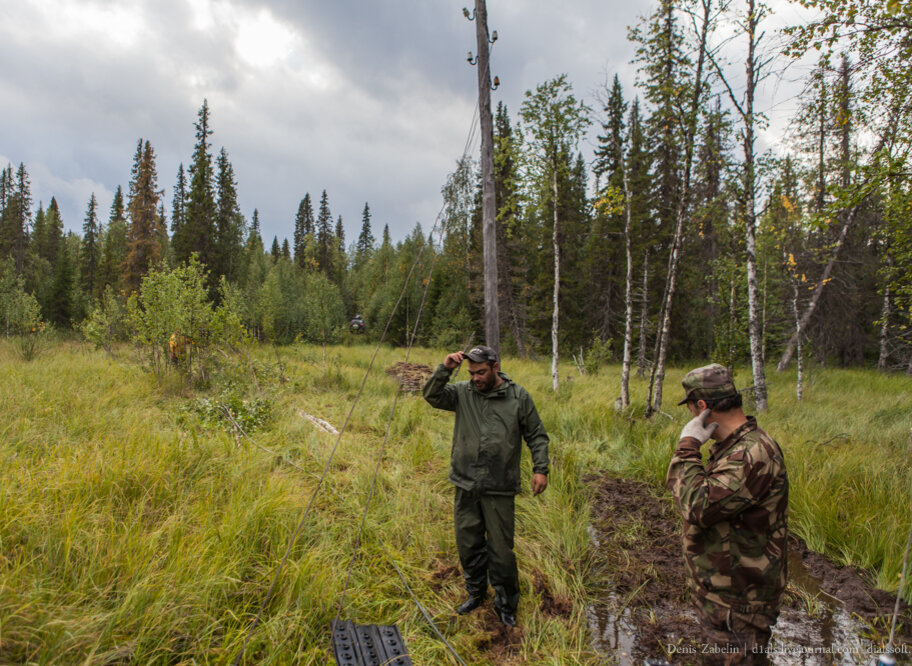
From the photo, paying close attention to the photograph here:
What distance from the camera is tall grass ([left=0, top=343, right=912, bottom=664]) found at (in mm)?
2518

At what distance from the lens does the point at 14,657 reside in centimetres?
206

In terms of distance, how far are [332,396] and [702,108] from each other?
1112 cm

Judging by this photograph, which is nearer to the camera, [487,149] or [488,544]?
[488,544]

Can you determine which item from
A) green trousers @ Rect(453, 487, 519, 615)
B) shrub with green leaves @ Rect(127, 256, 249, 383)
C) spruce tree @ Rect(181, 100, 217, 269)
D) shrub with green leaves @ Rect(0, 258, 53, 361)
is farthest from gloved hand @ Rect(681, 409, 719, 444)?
spruce tree @ Rect(181, 100, 217, 269)

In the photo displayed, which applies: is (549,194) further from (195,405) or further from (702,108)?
(195,405)

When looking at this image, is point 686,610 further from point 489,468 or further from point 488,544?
point 489,468

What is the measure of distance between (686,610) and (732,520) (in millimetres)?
2043

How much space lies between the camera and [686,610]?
11.8 feet

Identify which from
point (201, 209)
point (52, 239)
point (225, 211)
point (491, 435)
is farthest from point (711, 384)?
point (52, 239)

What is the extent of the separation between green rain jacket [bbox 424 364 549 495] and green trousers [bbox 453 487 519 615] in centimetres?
14

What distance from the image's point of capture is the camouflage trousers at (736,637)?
2.13 m

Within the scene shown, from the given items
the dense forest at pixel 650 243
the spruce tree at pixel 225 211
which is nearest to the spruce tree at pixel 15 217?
the dense forest at pixel 650 243

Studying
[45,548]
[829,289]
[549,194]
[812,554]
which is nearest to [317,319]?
[549,194]

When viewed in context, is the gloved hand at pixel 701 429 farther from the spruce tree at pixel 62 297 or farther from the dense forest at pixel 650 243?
the spruce tree at pixel 62 297
